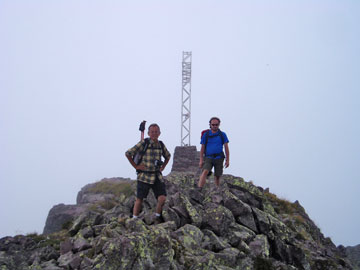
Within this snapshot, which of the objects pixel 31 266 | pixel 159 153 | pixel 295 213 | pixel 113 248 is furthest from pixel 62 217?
pixel 295 213

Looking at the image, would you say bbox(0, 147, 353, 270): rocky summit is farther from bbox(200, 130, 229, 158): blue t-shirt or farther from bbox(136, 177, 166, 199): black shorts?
bbox(200, 130, 229, 158): blue t-shirt

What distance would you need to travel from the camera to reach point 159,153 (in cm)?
877

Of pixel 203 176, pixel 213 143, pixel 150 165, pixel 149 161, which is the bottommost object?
pixel 150 165

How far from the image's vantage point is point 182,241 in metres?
7.87

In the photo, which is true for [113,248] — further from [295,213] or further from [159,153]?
[295,213]

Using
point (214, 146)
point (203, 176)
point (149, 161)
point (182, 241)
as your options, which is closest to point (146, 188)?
point (149, 161)

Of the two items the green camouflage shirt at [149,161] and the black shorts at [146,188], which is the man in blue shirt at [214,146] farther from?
the green camouflage shirt at [149,161]

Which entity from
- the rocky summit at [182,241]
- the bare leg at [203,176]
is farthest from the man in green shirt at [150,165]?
the bare leg at [203,176]

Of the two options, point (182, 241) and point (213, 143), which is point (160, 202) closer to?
point (182, 241)

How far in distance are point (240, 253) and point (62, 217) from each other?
12.7m

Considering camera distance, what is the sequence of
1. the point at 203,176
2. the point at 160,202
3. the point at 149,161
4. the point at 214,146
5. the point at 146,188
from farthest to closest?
the point at 203,176
the point at 214,146
the point at 160,202
the point at 146,188
the point at 149,161

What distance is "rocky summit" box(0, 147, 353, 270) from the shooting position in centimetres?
654

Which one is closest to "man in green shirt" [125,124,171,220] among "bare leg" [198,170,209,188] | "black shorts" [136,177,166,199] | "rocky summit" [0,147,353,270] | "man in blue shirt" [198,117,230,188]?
"black shorts" [136,177,166,199]

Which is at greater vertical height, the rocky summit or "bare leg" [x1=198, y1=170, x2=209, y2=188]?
"bare leg" [x1=198, y1=170, x2=209, y2=188]
